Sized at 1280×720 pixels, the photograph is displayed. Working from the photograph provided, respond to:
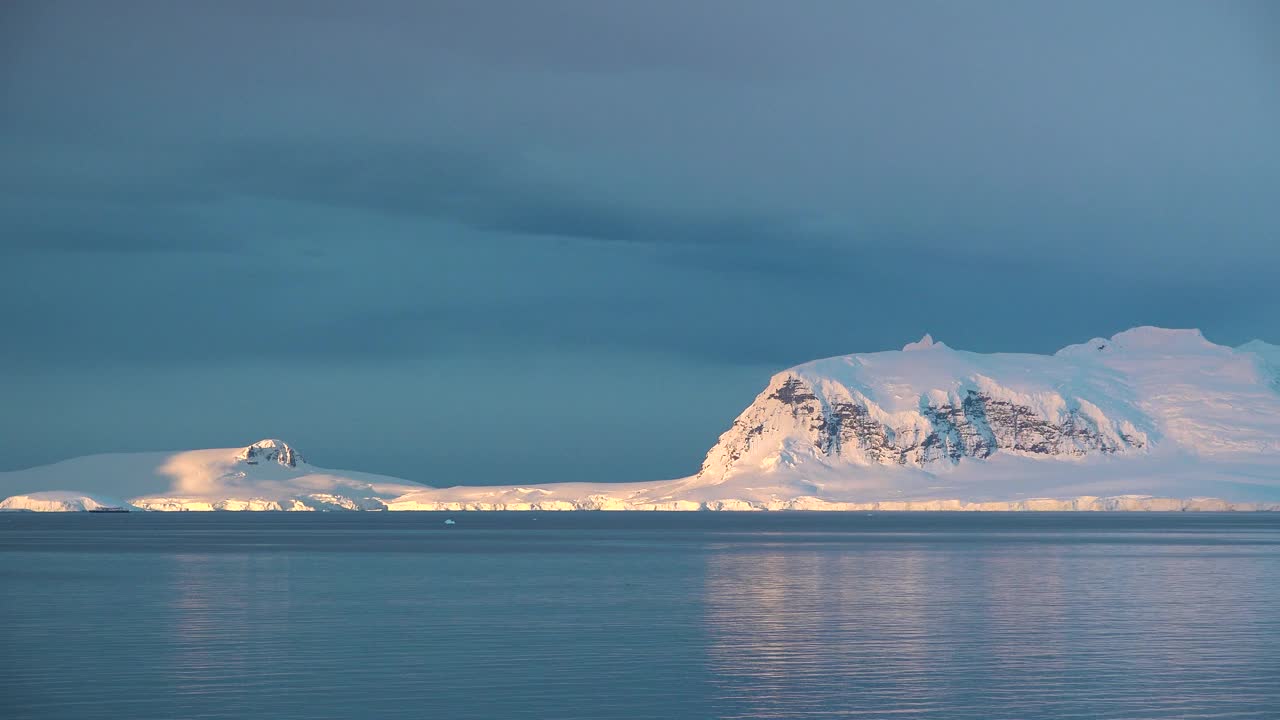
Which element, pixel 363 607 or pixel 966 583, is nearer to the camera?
pixel 363 607

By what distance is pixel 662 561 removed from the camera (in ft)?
408

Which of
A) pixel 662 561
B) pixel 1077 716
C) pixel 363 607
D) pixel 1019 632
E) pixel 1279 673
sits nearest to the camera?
pixel 1077 716

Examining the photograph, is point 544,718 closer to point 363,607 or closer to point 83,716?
point 83,716

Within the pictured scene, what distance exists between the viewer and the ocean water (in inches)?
1668

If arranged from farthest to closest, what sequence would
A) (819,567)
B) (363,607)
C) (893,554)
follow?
(893,554), (819,567), (363,607)

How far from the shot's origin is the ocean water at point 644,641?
42375 mm

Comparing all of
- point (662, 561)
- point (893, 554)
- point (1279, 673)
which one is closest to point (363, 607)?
point (1279, 673)

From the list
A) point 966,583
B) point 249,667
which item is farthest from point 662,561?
point 249,667

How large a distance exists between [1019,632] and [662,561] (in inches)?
2590

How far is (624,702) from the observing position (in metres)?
42.4

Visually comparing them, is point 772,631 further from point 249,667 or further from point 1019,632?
point 249,667

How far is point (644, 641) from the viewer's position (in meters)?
57.9

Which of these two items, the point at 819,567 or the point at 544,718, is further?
the point at 819,567

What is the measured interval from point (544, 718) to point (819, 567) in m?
72.9
